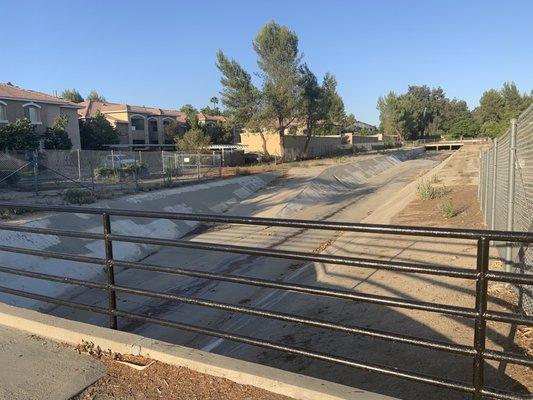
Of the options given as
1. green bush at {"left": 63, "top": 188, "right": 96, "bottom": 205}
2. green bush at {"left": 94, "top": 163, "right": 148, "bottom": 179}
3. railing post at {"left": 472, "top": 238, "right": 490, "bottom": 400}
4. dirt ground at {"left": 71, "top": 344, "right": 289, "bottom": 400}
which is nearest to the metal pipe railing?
railing post at {"left": 472, "top": 238, "right": 490, "bottom": 400}

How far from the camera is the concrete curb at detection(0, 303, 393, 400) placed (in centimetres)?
307

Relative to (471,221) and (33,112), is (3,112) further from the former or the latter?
(471,221)

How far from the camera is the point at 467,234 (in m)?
2.77

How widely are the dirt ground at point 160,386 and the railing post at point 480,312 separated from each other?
1142 millimetres

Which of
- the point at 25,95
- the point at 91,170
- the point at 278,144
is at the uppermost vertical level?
the point at 25,95

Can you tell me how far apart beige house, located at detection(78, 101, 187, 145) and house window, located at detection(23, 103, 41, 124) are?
1902 centimetres

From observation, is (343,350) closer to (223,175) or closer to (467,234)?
(467,234)

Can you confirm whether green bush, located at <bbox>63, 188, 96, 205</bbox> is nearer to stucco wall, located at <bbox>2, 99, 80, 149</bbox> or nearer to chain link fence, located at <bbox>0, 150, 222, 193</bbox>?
chain link fence, located at <bbox>0, 150, 222, 193</bbox>

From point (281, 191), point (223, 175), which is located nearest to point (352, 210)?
point (281, 191)

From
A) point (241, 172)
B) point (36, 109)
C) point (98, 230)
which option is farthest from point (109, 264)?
point (36, 109)

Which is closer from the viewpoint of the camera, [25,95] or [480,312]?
[480,312]

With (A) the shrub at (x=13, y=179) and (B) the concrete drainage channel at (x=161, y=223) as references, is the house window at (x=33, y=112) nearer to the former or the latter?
(B) the concrete drainage channel at (x=161, y=223)

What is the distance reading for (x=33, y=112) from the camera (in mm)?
45812

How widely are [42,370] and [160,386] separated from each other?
3.33 ft
